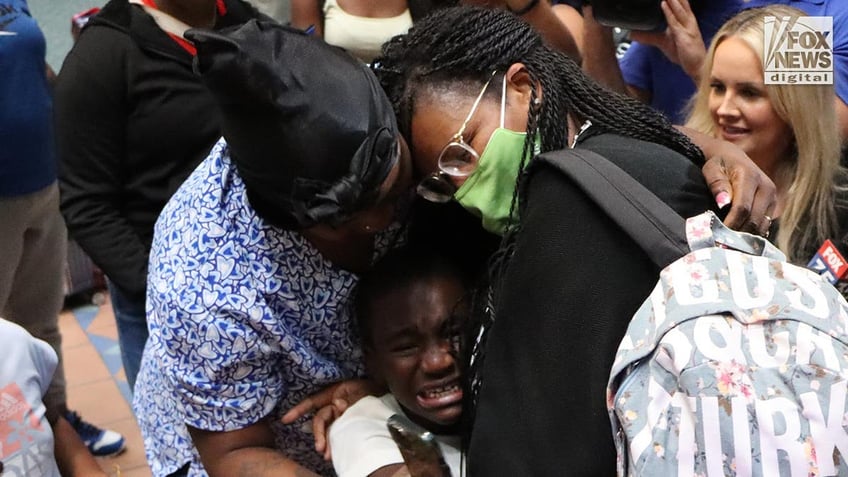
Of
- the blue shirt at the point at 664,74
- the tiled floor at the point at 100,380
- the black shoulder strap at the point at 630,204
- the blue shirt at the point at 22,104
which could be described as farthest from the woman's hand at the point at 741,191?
the tiled floor at the point at 100,380

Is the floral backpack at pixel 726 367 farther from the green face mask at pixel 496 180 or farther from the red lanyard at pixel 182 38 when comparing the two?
the red lanyard at pixel 182 38

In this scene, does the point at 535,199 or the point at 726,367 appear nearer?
the point at 726,367

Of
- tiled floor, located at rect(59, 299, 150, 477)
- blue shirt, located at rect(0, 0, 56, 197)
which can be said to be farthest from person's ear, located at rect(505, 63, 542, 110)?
tiled floor, located at rect(59, 299, 150, 477)

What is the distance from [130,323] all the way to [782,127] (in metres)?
1.60

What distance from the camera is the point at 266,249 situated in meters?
1.38

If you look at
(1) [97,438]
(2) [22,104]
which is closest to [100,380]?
(1) [97,438]

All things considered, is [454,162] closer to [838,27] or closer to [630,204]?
[630,204]

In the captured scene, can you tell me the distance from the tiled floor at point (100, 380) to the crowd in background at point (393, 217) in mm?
1343

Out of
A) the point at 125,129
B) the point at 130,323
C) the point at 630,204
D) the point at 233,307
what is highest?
the point at 630,204

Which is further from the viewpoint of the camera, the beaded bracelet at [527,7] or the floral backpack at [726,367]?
the beaded bracelet at [527,7]

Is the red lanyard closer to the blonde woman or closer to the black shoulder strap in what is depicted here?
the blonde woman

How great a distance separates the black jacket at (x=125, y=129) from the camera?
209cm

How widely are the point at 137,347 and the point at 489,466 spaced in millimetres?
1495

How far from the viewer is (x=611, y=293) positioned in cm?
96
